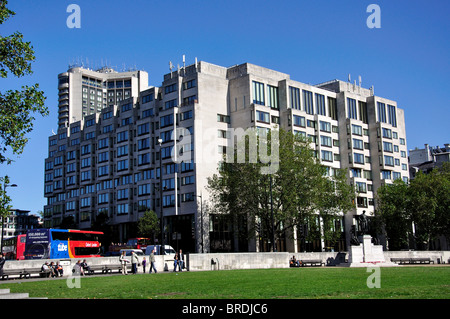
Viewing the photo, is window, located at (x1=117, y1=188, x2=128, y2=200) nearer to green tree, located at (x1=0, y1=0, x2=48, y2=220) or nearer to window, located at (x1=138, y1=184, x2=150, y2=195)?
window, located at (x1=138, y1=184, x2=150, y2=195)

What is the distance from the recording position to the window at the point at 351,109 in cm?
8782

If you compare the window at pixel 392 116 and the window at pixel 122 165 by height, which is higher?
the window at pixel 392 116

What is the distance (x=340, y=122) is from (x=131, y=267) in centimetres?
5926

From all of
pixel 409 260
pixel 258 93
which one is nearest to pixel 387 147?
pixel 258 93

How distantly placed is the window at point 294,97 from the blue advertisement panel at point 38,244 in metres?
45.0

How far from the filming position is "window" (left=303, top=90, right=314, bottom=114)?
82312 millimetres

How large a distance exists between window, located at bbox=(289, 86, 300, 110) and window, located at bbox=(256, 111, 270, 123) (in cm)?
559

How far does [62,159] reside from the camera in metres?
106

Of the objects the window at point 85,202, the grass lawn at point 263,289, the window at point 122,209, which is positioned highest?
the window at point 85,202

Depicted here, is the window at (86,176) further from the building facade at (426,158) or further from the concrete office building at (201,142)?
the building facade at (426,158)

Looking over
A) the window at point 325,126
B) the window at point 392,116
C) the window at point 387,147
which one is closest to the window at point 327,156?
the window at point 325,126

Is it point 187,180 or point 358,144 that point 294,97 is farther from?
point 187,180

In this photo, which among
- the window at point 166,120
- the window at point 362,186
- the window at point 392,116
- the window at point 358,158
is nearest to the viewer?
the window at point 166,120

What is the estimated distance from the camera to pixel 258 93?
77.6 metres
